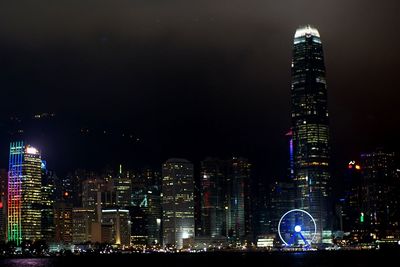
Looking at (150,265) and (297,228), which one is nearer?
(150,265)

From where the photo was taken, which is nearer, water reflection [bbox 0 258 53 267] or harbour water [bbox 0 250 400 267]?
harbour water [bbox 0 250 400 267]

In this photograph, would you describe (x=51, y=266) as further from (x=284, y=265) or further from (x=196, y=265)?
(x=284, y=265)

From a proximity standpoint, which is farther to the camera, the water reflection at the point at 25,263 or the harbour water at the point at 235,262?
the water reflection at the point at 25,263

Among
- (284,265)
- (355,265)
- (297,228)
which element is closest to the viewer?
(355,265)

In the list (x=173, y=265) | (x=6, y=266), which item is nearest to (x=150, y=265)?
(x=173, y=265)

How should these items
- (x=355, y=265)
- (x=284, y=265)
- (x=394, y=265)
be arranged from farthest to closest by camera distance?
(x=284, y=265), (x=355, y=265), (x=394, y=265)

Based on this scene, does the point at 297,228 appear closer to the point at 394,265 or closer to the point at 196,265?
the point at 196,265

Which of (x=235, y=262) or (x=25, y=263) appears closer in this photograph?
(x=235, y=262)

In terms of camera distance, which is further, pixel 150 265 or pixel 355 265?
pixel 150 265

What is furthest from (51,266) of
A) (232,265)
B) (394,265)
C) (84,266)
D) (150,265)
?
(394,265)
